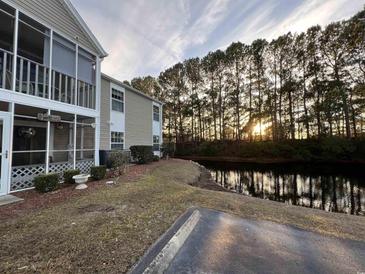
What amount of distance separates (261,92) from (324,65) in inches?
298

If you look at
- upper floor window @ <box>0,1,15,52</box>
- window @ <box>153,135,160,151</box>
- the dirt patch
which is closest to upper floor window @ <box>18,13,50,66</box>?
upper floor window @ <box>0,1,15,52</box>

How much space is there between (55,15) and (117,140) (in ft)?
25.9

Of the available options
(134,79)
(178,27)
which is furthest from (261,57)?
(134,79)

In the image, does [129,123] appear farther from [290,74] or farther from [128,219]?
[290,74]

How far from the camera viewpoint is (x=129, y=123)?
1523cm

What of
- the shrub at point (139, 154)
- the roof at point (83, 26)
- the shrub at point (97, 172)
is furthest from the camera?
the shrub at point (139, 154)

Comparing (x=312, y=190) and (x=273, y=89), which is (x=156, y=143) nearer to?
(x=312, y=190)

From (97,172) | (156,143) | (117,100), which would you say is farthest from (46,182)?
(156,143)

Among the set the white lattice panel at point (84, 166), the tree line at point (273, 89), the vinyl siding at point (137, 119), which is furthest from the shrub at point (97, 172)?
the tree line at point (273, 89)

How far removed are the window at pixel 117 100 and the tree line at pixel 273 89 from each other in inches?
726

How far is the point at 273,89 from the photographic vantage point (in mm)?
27016

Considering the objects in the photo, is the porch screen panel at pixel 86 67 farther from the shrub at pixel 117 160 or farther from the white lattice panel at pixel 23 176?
the white lattice panel at pixel 23 176

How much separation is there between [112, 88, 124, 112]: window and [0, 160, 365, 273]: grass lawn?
841 cm

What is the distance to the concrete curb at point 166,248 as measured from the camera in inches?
101
